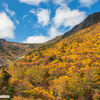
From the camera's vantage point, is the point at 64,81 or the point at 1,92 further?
the point at 64,81

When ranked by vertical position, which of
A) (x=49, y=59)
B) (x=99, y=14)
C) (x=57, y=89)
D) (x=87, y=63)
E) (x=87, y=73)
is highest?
(x=99, y=14)

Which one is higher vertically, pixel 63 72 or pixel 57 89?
pixel 63 72

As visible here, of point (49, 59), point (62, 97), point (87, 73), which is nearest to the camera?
point (62, 97)

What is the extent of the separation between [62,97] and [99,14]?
609 ft

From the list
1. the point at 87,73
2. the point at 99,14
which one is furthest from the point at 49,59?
the point at 99,14

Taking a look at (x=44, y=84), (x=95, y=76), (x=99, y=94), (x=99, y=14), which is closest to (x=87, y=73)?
(x=95, y=76)

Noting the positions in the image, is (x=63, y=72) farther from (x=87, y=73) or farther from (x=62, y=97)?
(x=62, y=97)

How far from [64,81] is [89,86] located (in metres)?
8.59

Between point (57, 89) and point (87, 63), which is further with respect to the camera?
point (87, 63)

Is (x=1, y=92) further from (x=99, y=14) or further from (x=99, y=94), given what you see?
(x=99, y=14)

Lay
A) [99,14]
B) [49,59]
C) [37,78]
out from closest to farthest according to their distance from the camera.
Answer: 1. [37,78]
2. [49,59]
3. [99,14]

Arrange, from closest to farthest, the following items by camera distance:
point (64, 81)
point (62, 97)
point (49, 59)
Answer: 1. point (62, 97)
2. point (64, 81)
3. point (49, 59)

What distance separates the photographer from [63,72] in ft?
163

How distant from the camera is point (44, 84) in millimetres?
46656
